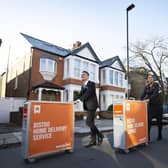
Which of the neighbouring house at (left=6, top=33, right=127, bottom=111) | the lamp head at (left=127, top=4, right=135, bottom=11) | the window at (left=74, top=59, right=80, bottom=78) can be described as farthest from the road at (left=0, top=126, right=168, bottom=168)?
the window at (left=74, top=59, right=80, bottom=78)

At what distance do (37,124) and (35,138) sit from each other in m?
→ 0.29

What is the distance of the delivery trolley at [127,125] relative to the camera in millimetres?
4660

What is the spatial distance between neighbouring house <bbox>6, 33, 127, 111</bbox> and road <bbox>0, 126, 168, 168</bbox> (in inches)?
380

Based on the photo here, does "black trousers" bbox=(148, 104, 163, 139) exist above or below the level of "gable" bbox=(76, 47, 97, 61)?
below

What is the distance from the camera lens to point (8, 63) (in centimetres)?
2286

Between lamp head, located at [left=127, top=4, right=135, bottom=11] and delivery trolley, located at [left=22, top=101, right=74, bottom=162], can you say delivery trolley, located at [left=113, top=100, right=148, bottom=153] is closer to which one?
delivery trolley, located at [left=22, top=101, right=74, bottom=162]

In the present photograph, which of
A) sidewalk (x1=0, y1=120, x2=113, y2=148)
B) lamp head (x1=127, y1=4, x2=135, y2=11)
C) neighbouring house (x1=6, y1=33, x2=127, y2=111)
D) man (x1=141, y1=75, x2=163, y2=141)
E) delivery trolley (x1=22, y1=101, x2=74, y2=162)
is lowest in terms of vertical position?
sidewalk (x1=0, y1=120, x2=113, y2=148)

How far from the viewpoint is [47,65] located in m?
17.3

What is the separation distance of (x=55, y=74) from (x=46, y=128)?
14037 mm

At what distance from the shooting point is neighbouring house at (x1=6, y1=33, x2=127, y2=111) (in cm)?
1634

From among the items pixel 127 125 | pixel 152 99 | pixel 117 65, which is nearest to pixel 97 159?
pixel 127 125

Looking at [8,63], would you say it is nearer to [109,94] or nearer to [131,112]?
[109,94]

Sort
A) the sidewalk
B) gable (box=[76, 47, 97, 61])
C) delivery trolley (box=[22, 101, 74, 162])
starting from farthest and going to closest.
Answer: gable (box=[76, 47, 97, 61]) → the sidewalk → delivery trolley (box=[22, 101, 74, 162])

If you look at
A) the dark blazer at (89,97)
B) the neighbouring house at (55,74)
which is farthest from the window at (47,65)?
the dark blazer at (89,97)
